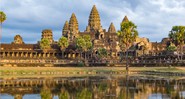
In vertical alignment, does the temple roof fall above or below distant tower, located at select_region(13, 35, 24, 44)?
above

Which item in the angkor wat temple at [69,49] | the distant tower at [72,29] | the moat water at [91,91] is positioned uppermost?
the distant tower at [72,29]

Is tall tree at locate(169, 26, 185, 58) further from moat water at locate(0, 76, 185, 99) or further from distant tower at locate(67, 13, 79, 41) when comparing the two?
distant tower at locate(67, 13, 79, 41)

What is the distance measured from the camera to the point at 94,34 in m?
190

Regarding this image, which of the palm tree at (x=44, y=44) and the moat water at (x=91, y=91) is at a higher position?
the palm tree at (x=44, y=44)

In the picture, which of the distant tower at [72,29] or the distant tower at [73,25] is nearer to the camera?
the distant tower at [72,29]

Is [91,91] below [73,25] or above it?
below

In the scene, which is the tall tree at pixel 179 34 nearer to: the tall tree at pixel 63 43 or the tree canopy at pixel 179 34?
the tree canopy at pixel 179 34

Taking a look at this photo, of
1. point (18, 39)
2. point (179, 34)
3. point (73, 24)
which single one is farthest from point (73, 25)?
point (179, 34)

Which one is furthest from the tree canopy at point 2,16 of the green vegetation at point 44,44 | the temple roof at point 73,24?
the temple roof at point 73,24

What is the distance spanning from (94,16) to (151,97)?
168355 millimetres

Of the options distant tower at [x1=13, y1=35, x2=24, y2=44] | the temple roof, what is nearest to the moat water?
distant tower at [x1=13, y1=35, x2=24, y2=44]

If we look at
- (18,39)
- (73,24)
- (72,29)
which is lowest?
(18,39)

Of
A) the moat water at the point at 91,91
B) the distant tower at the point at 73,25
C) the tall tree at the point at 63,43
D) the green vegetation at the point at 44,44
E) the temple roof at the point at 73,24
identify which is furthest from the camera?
the temple roof at the point at 73,24

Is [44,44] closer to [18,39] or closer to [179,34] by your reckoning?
[18,39]
